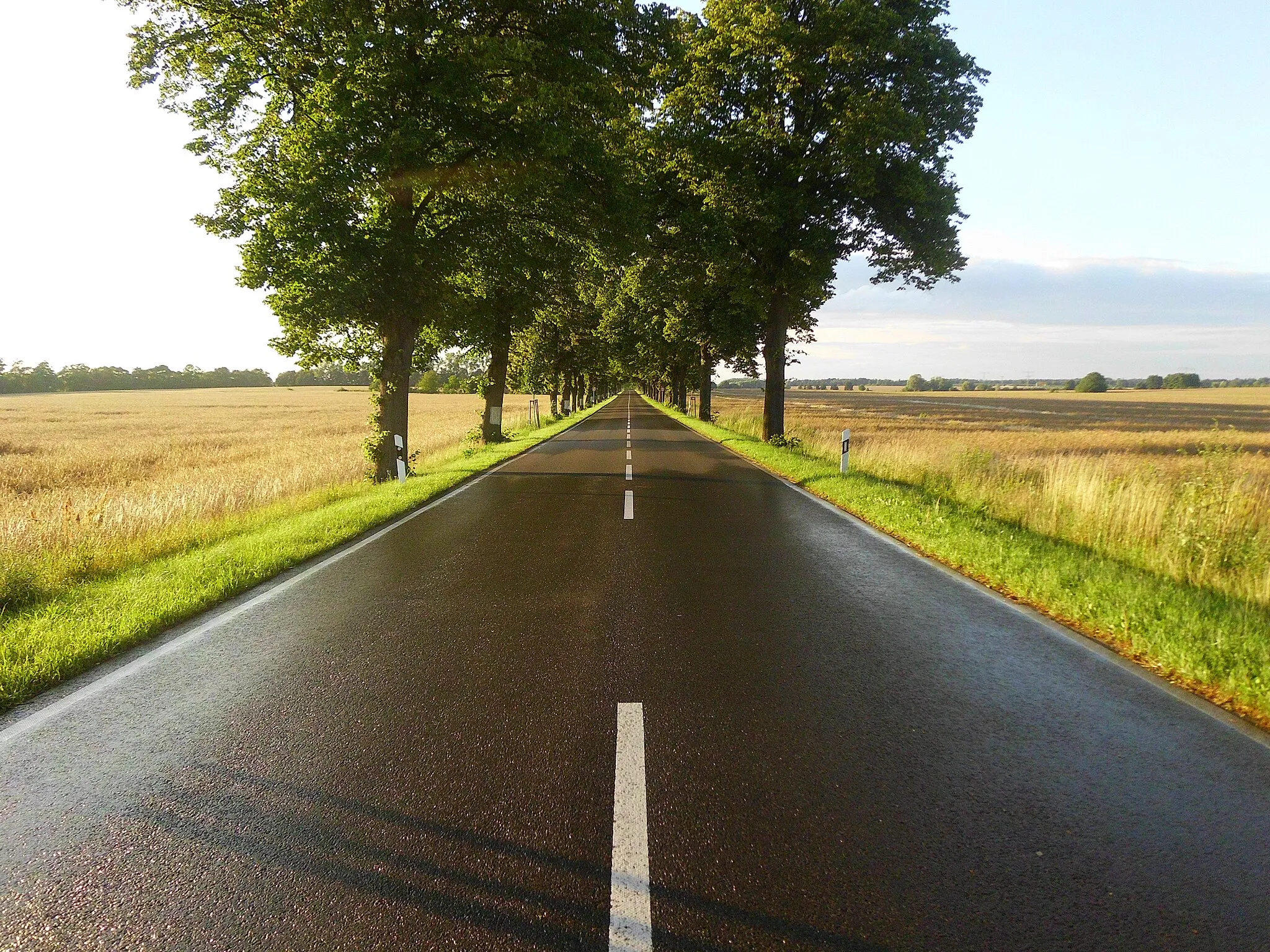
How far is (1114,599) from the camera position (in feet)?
19.0

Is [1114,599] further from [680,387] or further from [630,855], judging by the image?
[680,387]

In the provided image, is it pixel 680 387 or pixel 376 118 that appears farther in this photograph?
pixel 680 387

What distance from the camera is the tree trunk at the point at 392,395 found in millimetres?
14414

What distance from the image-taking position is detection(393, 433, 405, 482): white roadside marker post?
13781 millimetres

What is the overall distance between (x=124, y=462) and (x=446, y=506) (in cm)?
1610

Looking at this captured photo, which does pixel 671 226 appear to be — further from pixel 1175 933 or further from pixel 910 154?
pixel 1175 933

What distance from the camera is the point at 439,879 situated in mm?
2514

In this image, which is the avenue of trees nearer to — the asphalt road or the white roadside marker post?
the white roadside marker post

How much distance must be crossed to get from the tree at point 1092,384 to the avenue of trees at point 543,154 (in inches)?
4568

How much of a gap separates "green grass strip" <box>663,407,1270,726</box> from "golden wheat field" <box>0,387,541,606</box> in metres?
9.26

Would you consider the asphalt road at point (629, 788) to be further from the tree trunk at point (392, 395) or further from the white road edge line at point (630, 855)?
the tree trunk at point (392, 395)

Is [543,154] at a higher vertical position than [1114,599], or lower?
higher

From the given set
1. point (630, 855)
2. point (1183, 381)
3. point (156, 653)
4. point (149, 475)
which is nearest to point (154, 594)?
point (156, 653)

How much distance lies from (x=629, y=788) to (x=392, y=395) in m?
12.9
